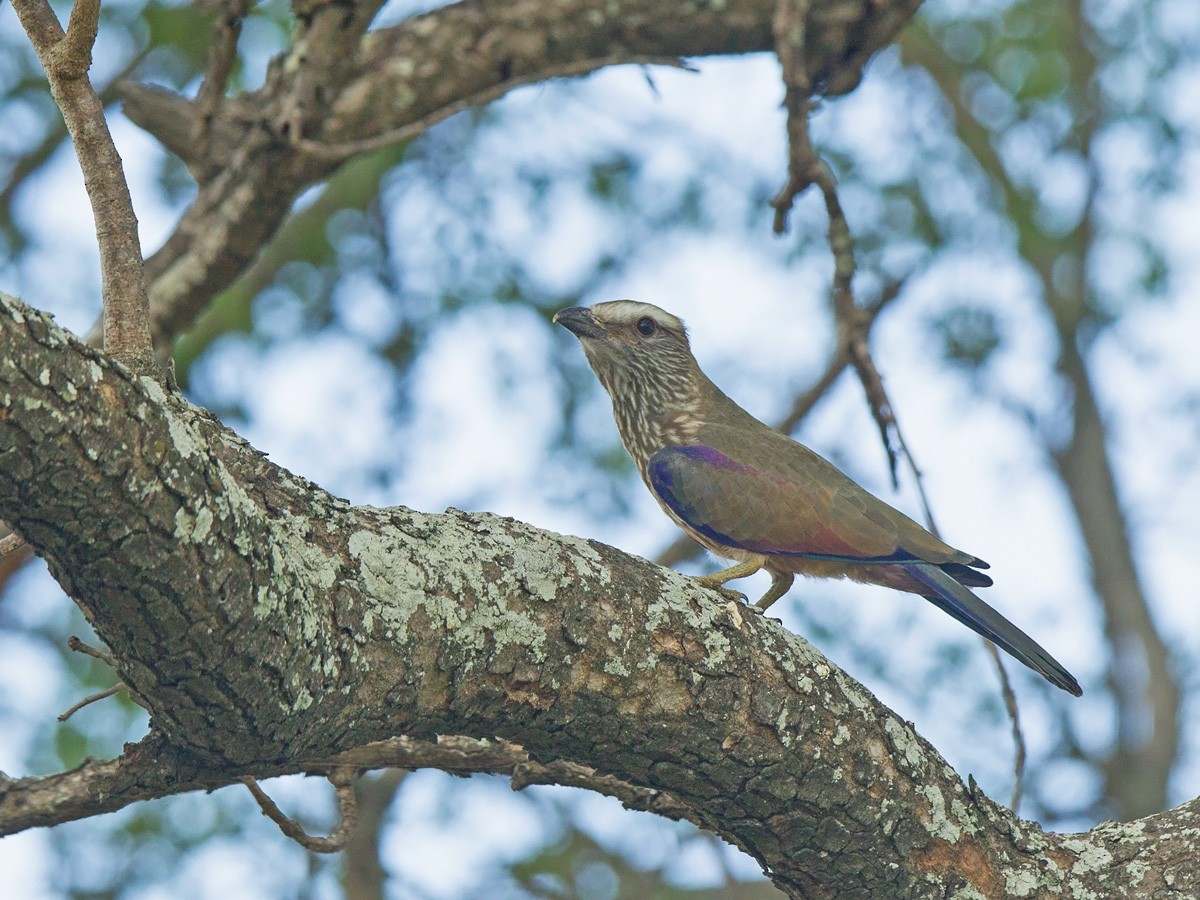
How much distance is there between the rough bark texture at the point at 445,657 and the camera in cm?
226

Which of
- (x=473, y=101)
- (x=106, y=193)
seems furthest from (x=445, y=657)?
(x=473, y=101)

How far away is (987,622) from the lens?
14.7 ft

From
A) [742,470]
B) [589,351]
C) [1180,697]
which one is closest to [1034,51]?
[1180,697]

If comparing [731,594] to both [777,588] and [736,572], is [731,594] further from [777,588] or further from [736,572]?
[777,588]

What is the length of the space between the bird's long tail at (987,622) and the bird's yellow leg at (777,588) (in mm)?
508

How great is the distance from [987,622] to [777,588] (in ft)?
2.94

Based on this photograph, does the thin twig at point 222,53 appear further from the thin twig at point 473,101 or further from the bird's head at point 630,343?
the bird's head at point 630,343

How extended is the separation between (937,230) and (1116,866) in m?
6.10

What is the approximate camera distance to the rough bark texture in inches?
89.0

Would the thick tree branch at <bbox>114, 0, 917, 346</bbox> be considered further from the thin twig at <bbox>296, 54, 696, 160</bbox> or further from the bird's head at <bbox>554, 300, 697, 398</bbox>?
the bird's head at <bbox>554, 300, 697, 398</bbox>

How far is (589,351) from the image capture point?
623cm

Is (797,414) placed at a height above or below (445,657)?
above

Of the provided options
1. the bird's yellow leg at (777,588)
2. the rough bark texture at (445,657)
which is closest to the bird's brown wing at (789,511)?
the bird's yellow leg at (777,588)

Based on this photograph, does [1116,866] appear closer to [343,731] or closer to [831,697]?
[831,697]
